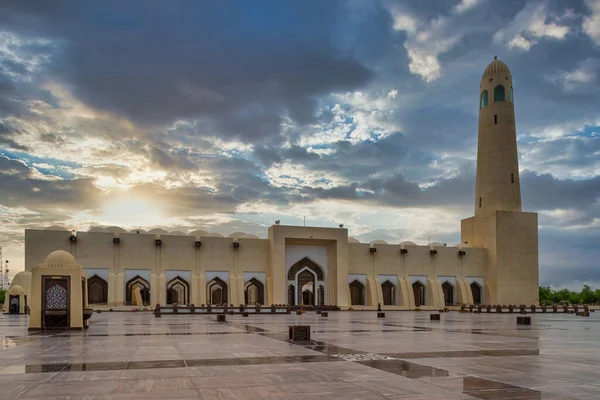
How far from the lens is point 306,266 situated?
43.6 m

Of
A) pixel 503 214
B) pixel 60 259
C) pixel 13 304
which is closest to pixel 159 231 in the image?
pixel 13 304

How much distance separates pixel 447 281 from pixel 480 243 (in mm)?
4194

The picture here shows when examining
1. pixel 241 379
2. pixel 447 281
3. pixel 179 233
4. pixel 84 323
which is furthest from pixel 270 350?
pixel 447 281

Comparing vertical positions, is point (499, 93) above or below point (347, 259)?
above

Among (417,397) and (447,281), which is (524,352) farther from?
(447,281)

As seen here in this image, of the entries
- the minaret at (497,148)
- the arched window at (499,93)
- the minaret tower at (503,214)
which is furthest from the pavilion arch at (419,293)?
the arched window at (499,93)

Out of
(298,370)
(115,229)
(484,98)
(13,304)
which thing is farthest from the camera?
(484,98)

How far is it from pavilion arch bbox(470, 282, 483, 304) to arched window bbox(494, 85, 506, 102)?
49.0ft

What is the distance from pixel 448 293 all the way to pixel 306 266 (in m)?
12.9

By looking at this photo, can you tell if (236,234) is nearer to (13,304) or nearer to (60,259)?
(13,304)

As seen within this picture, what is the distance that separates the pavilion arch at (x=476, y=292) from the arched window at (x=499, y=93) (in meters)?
14.9

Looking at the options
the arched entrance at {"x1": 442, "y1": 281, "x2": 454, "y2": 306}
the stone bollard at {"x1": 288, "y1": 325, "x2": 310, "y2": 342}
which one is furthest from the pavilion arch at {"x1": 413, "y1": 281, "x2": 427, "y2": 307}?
the stone bollard at {"x1": 288, "y1": 325, "x2": 310, "y2": 342}

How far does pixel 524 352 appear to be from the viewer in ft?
30.5

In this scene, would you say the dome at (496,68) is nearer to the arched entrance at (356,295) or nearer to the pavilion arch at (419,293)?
the pavilion arch at (419,293)
